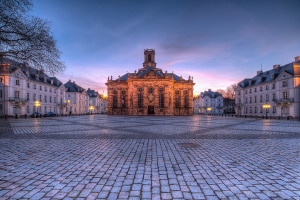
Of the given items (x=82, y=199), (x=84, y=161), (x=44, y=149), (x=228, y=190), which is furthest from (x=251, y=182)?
(x=44, y=149)

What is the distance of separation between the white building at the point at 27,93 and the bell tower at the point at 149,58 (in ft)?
108

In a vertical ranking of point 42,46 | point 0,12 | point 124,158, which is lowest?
point 124,158

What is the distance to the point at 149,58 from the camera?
71062 mm

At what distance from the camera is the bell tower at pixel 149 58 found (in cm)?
7031

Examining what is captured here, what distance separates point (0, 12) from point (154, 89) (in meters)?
46.3

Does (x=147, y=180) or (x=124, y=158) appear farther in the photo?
(x=124, y=158)

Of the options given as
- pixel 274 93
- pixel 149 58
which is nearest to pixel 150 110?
Result: pixel 149 58

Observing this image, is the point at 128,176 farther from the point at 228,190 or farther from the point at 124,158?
the point at 228,190

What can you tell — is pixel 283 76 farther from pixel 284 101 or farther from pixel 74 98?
pixel 74 98

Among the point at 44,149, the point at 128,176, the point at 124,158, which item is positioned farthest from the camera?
the point at 44,149

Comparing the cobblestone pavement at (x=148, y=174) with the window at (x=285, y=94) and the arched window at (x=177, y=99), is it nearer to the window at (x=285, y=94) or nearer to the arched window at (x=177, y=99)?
the window at (x=285, y=94)

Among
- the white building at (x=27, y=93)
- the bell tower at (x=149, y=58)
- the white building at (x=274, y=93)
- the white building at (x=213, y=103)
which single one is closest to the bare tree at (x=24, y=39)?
the white building at (x=27, y=93)

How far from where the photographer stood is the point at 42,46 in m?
13.4

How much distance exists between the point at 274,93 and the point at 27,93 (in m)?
60.6
